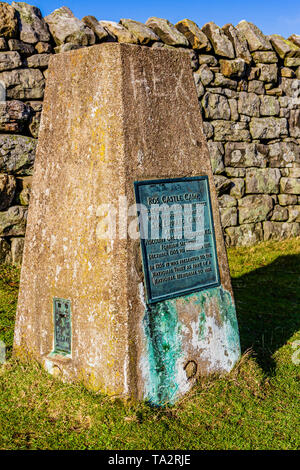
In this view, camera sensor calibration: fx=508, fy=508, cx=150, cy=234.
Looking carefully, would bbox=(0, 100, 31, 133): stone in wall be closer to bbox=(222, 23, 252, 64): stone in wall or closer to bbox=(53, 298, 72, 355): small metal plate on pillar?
bbox=(53, 298, 72, 355): small metal plate on pillar

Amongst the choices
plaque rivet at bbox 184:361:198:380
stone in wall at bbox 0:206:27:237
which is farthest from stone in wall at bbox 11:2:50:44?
plaque rivet at bbox 184:361:198:380

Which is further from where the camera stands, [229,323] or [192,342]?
[229,323]

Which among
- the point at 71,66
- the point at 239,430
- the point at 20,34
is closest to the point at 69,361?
the point at 239,430

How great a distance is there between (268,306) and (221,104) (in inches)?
124

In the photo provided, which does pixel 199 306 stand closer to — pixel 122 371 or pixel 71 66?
pixel 122 371

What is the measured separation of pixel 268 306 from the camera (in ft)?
16.2

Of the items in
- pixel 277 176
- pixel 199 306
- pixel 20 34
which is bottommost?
pixel 199 306

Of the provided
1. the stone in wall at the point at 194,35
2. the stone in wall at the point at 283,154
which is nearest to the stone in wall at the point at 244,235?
the stone in wall at the point at 283,154

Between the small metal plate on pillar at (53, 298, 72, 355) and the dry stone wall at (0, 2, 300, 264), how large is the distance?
234 cm

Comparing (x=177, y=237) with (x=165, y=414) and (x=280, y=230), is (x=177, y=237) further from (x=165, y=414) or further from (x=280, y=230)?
(x=280, y=230)
